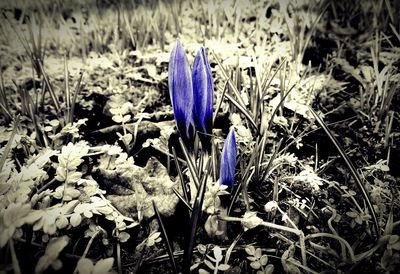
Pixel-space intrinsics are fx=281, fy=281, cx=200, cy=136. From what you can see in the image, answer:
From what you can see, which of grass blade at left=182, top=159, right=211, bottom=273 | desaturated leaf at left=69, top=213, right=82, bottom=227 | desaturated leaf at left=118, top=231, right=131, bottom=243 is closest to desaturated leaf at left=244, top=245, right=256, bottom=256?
grass blade at left=182, top=159, right=211, bottom=273

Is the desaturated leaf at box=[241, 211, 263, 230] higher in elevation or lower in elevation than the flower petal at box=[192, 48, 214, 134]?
lower

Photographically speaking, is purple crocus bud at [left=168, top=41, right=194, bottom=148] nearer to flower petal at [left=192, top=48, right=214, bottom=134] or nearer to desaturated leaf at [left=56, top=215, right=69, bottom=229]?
flower petal at [left=192, top=48, right=214, bottom=134]

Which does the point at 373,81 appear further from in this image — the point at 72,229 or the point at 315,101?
the point at 72,229

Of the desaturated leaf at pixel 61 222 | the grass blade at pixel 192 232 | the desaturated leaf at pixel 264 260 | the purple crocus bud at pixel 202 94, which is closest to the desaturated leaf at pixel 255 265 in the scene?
the desaturated leaf at pixel 264 260

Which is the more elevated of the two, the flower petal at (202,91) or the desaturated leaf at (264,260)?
the flower petal at (202,91)

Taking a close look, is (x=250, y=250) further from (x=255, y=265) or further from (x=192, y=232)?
(x=192, y=232)

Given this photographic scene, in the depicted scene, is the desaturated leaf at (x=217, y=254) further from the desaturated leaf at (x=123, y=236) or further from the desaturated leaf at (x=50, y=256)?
the desaturated leaf at (x=50, y=256)

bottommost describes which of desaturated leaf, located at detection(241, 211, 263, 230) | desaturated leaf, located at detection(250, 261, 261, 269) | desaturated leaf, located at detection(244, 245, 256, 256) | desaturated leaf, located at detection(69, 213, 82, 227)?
desaturated leaf, located at detection(250, 261, 261, 269)

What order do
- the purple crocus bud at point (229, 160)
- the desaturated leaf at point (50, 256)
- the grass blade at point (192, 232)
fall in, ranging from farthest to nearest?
the purple crocus bud at point (229, 160), the grass blade at point (192, 232), the desaturated leaf at point (50, 256)
